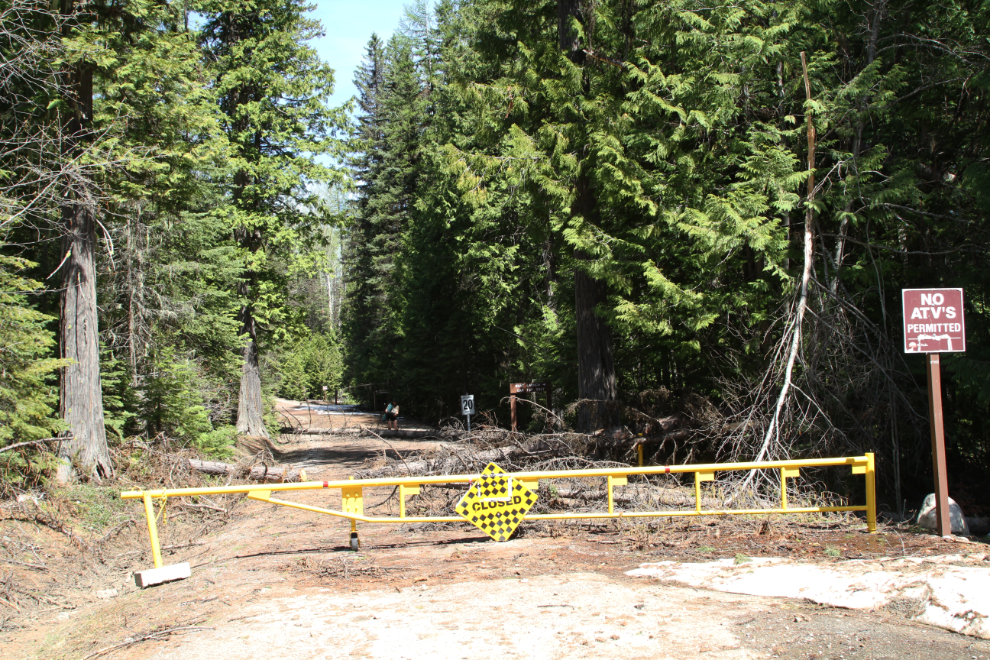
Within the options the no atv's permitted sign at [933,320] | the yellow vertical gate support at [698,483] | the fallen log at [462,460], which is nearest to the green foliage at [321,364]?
the fallen log at [462,460]

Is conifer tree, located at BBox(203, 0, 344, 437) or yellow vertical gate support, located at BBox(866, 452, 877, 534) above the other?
conifer tree, located at BBox(203, 0, 344, 437)

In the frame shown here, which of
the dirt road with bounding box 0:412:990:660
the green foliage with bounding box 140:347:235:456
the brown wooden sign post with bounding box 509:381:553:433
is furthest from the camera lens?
the brown wooden sign post with bounding box 509:381:553:433

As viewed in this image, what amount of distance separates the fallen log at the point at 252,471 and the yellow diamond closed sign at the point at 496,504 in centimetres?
601

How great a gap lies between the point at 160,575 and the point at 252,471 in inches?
249

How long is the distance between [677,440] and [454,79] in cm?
860

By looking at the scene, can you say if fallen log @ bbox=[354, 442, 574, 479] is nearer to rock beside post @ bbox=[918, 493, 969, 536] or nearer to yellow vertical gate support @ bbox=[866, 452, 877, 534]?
yellow vertical gate support @ bbox=[866, 452, 877, 534]

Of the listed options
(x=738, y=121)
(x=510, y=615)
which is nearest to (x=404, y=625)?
(x=510, y=615)

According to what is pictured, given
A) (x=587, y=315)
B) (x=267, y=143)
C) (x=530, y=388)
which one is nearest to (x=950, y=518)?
(x=587, y=315)

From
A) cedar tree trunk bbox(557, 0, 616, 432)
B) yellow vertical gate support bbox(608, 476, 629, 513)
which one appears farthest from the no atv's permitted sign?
cedar tree trunk bbox(557, 0, 616, 432)

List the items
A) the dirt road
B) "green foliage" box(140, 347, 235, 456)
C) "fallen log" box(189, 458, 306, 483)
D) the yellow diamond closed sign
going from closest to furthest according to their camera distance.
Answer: the dirt road → the yellow diamond closed sign → "fallen log" box(189, 458, 306, 483) → "green foliage" box(140, 347, 235, 456)

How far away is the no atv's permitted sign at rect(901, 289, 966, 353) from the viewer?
27.3ft

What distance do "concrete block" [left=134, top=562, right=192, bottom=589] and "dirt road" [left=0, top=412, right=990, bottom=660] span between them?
12 centimetres

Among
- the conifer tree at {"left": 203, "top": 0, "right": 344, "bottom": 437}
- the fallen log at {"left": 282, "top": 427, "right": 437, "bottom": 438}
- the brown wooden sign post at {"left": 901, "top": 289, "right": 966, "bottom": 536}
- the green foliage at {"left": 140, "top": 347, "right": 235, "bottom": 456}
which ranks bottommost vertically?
the fallen log at {"left": 282, "top": 427, "right": 437, "bottom": 438}

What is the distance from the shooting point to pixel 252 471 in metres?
14.6
